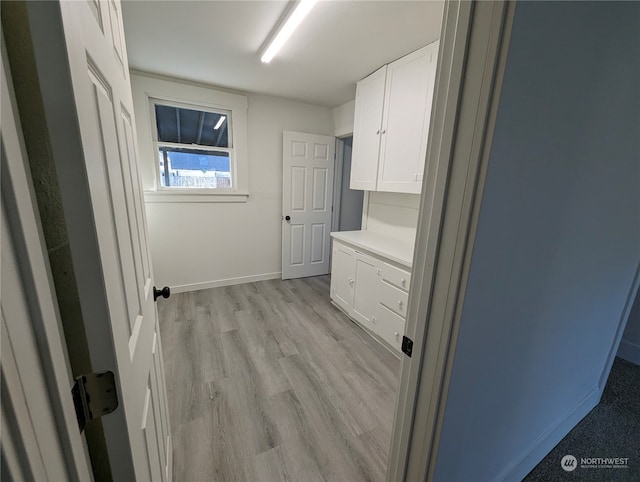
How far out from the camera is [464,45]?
1.93 feet

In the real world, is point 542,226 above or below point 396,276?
above

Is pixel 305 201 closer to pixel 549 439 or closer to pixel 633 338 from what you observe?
pixel 549 439

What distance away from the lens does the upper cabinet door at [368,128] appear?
2.49m

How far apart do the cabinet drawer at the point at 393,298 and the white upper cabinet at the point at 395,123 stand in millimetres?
830

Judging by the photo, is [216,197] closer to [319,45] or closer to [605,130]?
[319,45]

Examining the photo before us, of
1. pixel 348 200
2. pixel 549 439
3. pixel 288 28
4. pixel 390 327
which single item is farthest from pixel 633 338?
pixel 288 28

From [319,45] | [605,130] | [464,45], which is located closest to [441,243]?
[464,45]

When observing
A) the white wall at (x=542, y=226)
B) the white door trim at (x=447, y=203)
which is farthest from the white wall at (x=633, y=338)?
the white door trim at (x=447, y=203)

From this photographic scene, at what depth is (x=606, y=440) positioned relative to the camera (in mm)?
1473

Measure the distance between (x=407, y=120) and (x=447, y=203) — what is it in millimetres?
1851

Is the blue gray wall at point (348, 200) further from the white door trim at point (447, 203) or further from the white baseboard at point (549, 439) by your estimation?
the white door trim at point (447, 203)

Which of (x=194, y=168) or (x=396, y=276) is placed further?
(x=194, y=168)

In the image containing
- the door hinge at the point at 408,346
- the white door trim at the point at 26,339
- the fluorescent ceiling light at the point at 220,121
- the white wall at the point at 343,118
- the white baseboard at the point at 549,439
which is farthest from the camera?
the white wall at the point at 343,118

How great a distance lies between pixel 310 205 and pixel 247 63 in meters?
1.84
